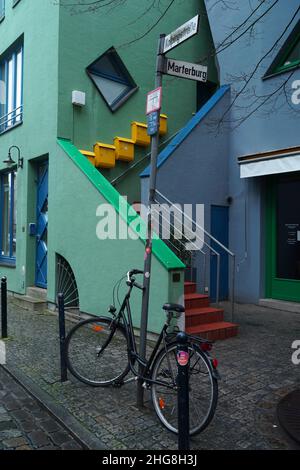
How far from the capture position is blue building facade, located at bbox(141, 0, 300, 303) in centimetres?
859

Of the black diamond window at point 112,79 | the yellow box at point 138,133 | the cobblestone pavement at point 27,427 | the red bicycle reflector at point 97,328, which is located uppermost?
the black diamond window at point 112,79

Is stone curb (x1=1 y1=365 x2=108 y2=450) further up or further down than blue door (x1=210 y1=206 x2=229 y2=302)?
further down

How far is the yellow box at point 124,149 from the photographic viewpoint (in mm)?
9211

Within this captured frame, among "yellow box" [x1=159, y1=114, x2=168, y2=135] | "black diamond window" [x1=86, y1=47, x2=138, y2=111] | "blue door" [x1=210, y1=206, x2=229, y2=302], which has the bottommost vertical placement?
"blue door" [x1=210, y1=206, x2=229, y2=302]

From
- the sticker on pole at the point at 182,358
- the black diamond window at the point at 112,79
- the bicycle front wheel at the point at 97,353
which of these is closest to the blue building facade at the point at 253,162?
the black diamond window at the point at 112,79

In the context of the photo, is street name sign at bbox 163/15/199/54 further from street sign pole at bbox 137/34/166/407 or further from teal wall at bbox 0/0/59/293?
teal wall at bbox 0/0/59/293

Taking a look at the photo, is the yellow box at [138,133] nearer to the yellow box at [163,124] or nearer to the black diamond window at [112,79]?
the black diamond window at [112,79]

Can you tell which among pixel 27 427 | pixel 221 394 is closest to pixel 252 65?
pixel 221 394

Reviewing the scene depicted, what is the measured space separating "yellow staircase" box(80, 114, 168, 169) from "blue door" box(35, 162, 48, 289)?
1.41 metres

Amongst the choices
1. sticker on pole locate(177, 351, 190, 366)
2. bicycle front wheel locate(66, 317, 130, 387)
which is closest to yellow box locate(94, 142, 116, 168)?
bicycle front wheel locate(66, 317, 130, 387)

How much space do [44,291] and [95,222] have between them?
2718 mm

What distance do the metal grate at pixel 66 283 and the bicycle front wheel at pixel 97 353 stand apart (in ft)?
9.47

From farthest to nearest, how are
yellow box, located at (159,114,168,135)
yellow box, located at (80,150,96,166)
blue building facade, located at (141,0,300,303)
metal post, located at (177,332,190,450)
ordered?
yellow box, located at (159,114,168,135), yellow box, located at (80,150,96,166), blue building facade, located at (141,0,300,303), metal post, located at (177,332,190,450)

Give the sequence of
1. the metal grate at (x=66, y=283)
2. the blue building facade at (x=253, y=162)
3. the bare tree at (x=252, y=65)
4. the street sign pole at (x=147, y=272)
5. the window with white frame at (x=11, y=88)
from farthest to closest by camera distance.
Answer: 1. the window with white frame at (x=11, y=88)
2. the blue building facade at (x=253, y=162)
3. the bare tree at (x=252, y=65)
4. the metal grate at (x=66, y=283)
5. the street sign pole at (x=147, y=272)
